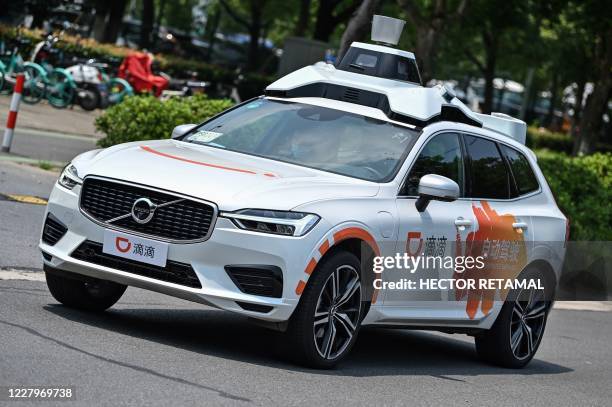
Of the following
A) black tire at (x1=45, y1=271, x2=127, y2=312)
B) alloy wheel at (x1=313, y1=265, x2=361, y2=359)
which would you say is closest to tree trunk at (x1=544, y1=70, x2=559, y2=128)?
black tire at (x1=45, y1=271, x2=127, y2=312)

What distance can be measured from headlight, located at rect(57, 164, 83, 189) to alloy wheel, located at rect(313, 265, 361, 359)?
1.67 m

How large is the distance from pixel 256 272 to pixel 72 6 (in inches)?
1355

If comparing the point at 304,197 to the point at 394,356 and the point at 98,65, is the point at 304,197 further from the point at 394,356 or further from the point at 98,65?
the point at 98,65

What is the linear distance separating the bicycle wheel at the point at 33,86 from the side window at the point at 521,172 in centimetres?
1824

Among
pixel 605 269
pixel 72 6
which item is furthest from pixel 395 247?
pixel 72 6

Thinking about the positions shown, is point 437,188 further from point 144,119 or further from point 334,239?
point 144,119

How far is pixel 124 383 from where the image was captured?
679 centimetres

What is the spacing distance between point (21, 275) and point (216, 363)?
298cm

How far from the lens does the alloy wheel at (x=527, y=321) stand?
10188mm

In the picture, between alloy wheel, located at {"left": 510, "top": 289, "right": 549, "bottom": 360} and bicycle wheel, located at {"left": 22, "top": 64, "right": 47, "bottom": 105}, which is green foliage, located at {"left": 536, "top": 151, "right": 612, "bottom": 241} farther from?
bicycle wheel, located at {"left": 22, "top": 64, "right": 47, "bottom": 105}

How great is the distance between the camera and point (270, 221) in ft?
25.2

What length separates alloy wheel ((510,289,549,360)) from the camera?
1019 cm

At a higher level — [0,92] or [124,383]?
[124,383]

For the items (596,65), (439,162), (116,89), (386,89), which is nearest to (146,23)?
(596,65)
